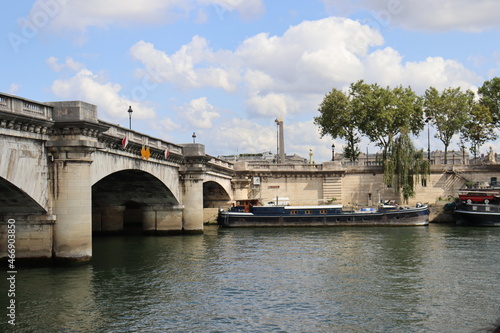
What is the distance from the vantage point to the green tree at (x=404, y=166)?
8112 cm

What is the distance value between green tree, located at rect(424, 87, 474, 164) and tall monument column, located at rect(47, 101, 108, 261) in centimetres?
6789

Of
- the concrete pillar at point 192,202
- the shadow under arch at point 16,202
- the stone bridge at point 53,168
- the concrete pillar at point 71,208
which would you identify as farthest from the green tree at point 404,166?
the shadow under arch at point 16,202

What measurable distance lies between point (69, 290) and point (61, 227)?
5.58m

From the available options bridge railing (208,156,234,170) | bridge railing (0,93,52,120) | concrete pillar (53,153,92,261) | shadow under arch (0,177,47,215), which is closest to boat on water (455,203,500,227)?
bridge railing (208,156,234,170)

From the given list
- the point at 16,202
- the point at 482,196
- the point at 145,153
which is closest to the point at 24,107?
the point at 16,202

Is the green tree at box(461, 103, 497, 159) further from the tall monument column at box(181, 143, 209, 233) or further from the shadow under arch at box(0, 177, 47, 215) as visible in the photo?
the shadow under arch at box(0, 177, 47, 215)

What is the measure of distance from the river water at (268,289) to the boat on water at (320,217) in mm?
19219

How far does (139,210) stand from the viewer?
68.6m

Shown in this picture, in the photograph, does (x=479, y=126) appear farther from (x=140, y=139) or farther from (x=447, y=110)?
(x=140, y=139)

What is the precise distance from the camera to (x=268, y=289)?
29953 millimetres

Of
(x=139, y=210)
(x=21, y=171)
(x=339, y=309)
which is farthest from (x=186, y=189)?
(x=339, y=309)

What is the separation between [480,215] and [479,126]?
97.7 ft

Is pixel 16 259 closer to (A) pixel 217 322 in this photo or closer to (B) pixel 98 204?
(A) pixel 217 322

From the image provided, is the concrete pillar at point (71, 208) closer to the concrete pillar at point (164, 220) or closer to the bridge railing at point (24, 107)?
the bridge railing at point (24, 107)
